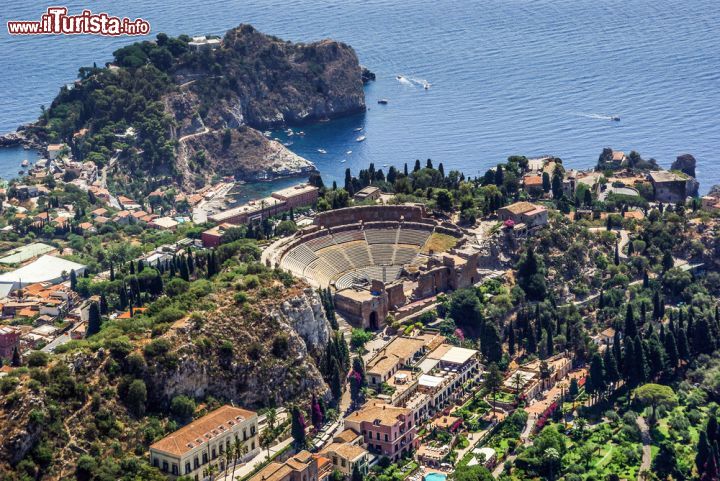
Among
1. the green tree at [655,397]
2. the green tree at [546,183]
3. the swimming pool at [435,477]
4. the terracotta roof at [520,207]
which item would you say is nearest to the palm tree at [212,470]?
the swimming pool at [435,477]

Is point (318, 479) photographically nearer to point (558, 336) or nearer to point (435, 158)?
point (558, 336)

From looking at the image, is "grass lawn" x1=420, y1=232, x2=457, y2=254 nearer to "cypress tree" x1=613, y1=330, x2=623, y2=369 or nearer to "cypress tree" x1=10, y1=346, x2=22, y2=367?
"cypress tree" x1=613, y1=330, x2=623, y2=369

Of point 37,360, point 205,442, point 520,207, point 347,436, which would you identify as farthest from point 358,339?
point 37,360

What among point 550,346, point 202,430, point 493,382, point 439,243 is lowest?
point 550,346

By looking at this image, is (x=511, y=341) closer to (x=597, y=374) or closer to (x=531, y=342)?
(x=531, y=342)

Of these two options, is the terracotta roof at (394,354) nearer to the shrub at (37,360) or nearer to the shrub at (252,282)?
the shrub at (252,282)

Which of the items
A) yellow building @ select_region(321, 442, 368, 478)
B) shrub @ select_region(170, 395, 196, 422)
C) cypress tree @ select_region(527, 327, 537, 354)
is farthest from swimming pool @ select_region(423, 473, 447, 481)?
cypress tree @ select_region(527, 327, 537, 354)

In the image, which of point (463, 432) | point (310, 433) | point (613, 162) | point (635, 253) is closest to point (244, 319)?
point (310, 433)
